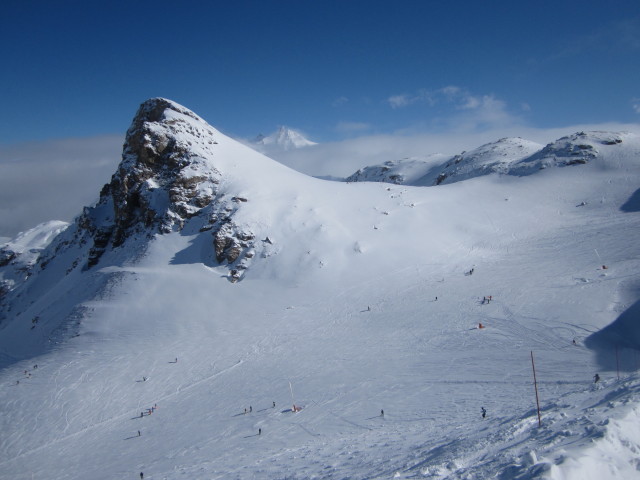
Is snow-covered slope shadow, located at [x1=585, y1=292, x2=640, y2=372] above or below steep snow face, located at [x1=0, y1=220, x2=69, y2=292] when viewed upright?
below

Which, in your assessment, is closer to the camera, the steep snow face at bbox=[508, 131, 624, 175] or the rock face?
the rock face

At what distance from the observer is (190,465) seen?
17094 mm

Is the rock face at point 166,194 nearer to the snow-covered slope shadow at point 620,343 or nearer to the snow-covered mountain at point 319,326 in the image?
the snow-covered mountain at point 319,326

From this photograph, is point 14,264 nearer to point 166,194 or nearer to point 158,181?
point 158,181

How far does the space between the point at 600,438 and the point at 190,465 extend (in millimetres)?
15674

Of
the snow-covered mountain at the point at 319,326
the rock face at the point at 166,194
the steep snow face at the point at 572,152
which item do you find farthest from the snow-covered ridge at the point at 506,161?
the rock face at the point at 166,194

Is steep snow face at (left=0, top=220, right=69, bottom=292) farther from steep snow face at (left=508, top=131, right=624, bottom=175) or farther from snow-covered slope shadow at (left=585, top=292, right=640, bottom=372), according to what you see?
steep snow face at (left=508, top=131, right=624, bottom=175)

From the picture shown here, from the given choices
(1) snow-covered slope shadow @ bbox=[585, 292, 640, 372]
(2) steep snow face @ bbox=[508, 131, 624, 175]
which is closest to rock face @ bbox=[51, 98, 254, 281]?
(1) snow-covered slope shadow @ bbox=[585, 292, 640, 372]

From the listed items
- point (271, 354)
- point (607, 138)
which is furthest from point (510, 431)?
point (607, 138)

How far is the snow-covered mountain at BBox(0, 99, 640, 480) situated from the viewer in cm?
1490

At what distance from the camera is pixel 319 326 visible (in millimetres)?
32062

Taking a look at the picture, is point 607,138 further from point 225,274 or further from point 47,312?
point 47,312

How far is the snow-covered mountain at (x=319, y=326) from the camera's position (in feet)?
48.9

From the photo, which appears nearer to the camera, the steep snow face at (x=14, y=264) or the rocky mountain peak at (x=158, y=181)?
the rocky mountain peak at (x=158, y=181)
